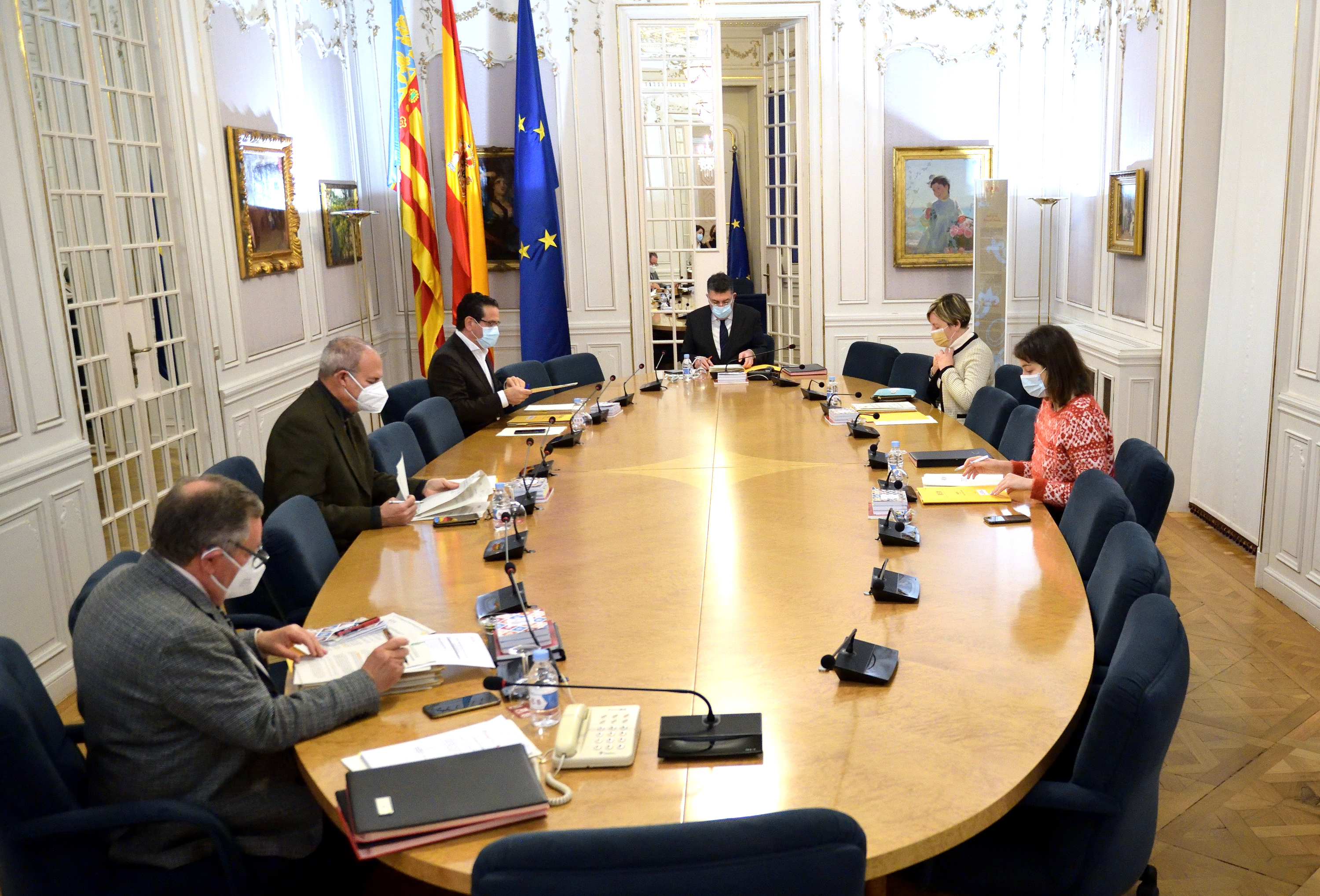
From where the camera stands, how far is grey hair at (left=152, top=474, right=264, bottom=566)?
2213mm

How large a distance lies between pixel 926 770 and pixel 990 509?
74.9 inches

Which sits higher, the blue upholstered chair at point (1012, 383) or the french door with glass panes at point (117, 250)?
the french door with glass panes at point (117, 250)

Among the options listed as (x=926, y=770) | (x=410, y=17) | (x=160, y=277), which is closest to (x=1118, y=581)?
(x=926, y=770)

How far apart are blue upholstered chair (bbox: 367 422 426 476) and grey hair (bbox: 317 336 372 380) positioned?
45 centimetres

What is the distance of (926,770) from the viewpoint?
202cm

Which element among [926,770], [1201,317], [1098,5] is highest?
[1098,5]

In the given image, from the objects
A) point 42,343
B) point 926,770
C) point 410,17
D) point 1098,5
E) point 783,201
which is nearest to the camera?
point 926,770

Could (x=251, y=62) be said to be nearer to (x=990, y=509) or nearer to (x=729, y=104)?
(x=990, y=509)

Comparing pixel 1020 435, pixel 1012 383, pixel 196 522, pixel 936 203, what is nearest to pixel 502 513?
pixel 196 522

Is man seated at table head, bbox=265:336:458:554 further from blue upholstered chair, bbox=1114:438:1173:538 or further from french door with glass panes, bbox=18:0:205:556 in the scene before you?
blue upholstered chair, bbox=1114:438:1173:538

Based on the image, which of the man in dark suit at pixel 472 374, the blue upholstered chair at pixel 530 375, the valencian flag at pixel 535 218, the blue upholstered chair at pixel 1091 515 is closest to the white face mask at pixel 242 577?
the blue upholstered chair at pixel 1091 515

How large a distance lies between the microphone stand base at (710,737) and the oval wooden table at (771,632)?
0.08ft

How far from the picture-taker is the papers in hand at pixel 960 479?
4039mm

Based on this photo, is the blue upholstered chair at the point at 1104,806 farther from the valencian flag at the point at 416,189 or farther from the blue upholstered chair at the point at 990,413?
the valencian flag at the point at 416,189
